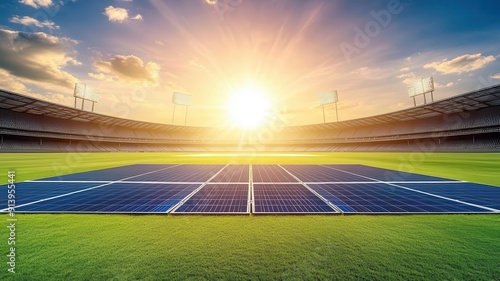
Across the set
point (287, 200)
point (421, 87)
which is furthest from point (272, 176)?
point (421, 87)

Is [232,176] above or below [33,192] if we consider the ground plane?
above

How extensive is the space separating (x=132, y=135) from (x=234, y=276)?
8459cm

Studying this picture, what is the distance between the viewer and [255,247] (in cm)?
325

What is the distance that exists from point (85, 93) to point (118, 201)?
225 feet

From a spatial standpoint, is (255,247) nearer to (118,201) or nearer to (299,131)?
(118,201)

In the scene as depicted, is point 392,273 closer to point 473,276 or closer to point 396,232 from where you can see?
point 473,276

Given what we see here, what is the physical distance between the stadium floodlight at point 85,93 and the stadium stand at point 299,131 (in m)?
6.01

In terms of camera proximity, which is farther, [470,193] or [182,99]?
[182,99]

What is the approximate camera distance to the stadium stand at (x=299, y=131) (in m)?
42.6

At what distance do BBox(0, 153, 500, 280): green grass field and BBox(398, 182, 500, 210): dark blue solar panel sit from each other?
1696 mm

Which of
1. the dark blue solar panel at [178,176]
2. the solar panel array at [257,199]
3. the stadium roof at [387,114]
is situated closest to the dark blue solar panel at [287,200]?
the solar panel array at [257,199]

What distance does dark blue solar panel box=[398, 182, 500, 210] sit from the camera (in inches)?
230

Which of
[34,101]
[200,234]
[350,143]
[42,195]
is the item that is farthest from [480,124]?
[34,101]

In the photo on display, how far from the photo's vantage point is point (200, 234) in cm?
374
